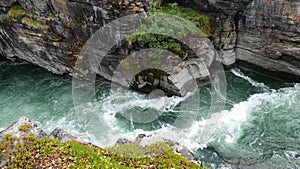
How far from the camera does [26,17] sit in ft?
57.9

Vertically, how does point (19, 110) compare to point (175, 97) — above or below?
below

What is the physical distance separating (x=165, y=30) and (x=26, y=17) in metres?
8.36

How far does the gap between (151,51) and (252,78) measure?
660 cm

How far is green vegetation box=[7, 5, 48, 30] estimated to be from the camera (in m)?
17.5

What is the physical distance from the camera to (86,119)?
1565 cm

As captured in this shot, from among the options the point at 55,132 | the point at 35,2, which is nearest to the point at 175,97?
the point at 55,132

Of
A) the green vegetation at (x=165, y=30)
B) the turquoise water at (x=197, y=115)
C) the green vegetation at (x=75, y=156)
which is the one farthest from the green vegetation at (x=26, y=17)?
the green vegetation at (x=75, y=156)

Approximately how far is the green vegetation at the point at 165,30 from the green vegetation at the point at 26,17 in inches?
225

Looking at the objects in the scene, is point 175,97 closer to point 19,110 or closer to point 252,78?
point 252,78

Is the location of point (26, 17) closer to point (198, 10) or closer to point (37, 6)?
point (37, 6)

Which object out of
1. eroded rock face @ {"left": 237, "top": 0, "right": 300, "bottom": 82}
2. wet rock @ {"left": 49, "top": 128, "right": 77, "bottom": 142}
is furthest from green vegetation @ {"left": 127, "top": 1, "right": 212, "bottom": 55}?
wet rock @ {"left": 49, "top": 128, "right": 77, "bottom": 142}

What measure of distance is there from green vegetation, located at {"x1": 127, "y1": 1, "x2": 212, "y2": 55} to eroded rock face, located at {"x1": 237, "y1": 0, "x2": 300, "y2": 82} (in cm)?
296

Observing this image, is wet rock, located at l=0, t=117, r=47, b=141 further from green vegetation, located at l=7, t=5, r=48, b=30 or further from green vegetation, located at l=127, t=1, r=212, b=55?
green vegetation, located at l=7, t=5, r=48, b=30

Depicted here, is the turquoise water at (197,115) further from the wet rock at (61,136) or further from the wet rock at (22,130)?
the wet rock at (22,130)
